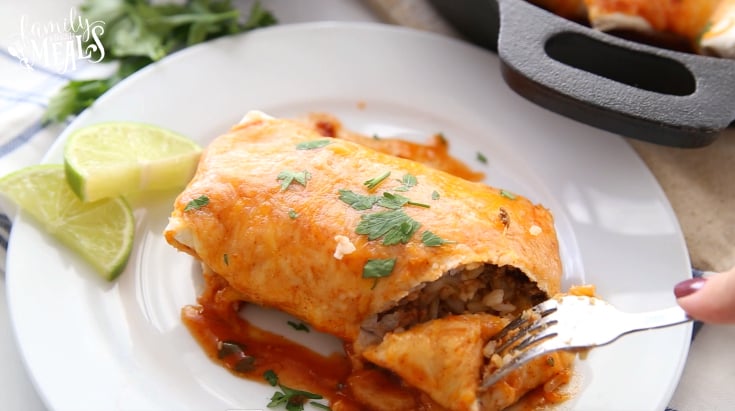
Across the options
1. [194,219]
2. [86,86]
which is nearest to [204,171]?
[194,219]

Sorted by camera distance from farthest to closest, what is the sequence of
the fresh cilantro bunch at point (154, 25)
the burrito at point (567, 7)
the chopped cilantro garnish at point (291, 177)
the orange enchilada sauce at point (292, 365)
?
1. the fresh cilantro bunch at point (154, 25)
2. the burrito at point (567, 7)
3. the chopped cilantro garnish at point (291, 177)
4. the orange enchilada sauce at point (292, 365)

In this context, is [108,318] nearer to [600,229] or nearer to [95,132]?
[95,132]

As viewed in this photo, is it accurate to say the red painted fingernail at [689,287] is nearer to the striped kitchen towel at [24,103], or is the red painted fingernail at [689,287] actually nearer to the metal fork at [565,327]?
the metal fork at [565,327]

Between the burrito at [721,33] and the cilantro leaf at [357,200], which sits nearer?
the cilantro leaf at [357,200]

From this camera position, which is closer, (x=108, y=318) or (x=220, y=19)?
(x=108, y=318)

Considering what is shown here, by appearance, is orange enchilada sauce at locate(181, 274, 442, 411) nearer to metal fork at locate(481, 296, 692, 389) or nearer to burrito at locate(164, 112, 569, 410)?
burrito at locate(164, 112, 569, 410)

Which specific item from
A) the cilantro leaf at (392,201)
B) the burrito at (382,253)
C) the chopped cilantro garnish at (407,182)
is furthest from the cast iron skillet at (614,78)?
the cilantro leaf at (392,201)

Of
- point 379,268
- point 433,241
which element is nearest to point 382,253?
point 379,268

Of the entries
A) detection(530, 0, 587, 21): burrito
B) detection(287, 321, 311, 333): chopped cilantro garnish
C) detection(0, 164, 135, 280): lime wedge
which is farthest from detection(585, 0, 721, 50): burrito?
detection(0, 164, 135, 280): lime wedge
